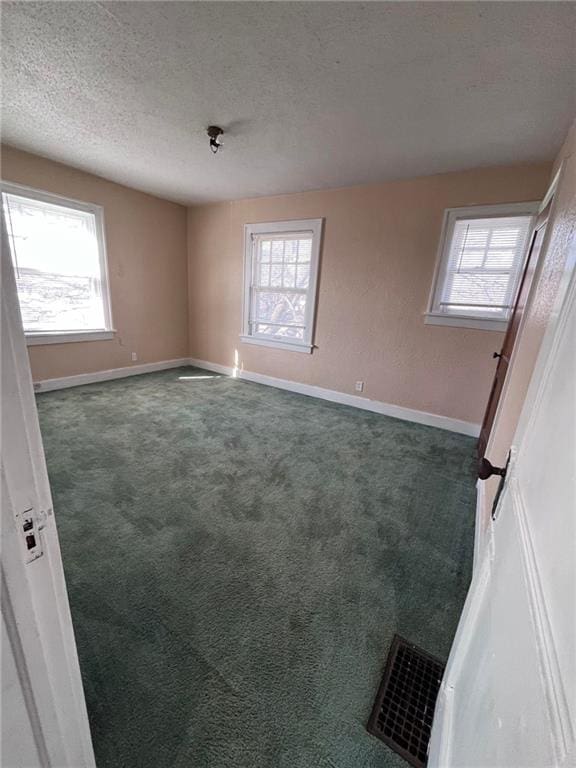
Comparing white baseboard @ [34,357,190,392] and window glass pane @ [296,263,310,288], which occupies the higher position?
window glass pane @ [296,263,310,288]

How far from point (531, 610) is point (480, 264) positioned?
3.24 meters

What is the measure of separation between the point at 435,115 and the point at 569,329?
2.24 metres

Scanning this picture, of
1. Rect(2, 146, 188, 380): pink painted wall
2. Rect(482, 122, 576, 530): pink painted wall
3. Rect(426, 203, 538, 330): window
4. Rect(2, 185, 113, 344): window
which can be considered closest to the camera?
Rect(482, 122, 576, 530): pink painted wall

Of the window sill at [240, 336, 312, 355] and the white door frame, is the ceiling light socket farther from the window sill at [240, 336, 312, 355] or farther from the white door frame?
the white door frame

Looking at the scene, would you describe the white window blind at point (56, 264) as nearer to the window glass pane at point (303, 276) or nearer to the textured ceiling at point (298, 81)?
the textured ceiling at point (298, 81)

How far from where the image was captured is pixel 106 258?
3891 millimetres

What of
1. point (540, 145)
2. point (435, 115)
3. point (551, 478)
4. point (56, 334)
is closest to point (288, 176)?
point (435, 115)

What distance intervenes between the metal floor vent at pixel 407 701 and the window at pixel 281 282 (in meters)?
3.25

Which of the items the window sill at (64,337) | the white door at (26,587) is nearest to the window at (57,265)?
the window sill at (64,337)

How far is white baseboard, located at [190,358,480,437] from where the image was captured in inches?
127

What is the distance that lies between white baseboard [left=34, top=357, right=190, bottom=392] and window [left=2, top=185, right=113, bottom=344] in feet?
1.57

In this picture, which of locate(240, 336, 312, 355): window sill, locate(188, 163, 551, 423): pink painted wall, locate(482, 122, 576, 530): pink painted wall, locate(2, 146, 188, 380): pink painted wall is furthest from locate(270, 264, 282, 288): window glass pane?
locate(482, 122, 576, 530): pink painted wall

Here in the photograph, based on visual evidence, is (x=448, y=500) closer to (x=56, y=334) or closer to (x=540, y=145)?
(x=540, y=145)

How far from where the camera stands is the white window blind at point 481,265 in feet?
9.07
